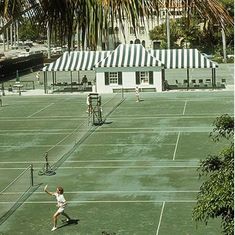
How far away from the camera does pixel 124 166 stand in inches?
1008

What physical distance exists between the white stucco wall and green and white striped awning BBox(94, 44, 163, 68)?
35.0 inches

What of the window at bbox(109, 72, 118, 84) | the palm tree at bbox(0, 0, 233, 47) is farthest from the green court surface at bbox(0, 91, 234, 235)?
the palm tree at bbox(0, 0, 233, 47)

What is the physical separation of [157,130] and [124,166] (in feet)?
31.0

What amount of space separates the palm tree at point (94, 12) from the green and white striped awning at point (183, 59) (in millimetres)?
46047

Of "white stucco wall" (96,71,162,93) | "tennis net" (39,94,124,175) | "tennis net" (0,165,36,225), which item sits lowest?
"tennis net" (0,165,36,225)

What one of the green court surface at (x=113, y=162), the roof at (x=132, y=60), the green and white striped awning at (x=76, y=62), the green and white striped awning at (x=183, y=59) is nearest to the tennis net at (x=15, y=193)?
the green court surface at (x=113, y=162)

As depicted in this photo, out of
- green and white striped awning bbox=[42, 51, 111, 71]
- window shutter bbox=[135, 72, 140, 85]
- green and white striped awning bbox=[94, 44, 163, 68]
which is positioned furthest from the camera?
window shutter bbox=[135, 72, 140, 85]

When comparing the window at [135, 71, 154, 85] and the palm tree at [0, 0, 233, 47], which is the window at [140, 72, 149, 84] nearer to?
the window at [135, 71, 154, 85]

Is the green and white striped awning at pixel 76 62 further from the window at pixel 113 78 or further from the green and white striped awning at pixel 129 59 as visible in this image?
the window at pixel 113 78

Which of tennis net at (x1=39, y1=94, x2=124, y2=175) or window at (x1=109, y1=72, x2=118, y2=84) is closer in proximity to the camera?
tennis net at (x1=39, y1=94, x2=124, y2=175)

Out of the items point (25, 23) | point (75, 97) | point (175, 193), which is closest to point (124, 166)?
point (175, 193)

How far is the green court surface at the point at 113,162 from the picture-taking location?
1803 cm

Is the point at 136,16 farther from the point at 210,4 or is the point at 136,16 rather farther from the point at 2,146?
the point at 2,146

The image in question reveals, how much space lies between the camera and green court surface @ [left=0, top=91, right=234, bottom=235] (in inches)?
710
